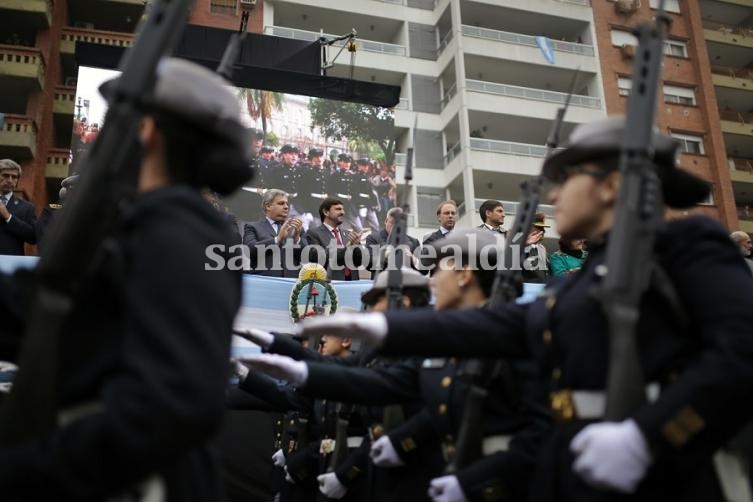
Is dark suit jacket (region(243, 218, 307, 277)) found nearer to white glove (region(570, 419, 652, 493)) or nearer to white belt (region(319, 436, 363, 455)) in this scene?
white belt (region(319, 436, 363, 455))

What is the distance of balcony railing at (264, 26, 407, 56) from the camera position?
1102 inches

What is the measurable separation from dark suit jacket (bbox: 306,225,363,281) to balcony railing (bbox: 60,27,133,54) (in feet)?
63.9

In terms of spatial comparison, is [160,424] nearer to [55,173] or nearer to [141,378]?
[141,378]

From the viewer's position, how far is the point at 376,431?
15.1 ft

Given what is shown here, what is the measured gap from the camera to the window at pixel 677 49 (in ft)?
111

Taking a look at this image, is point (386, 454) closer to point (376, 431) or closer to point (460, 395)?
point (376, 431)

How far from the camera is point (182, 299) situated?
1.61 metres

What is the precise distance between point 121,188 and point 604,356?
1.53 metres

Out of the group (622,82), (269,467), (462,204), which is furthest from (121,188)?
(622,82)

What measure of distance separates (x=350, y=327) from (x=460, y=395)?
1118 mm

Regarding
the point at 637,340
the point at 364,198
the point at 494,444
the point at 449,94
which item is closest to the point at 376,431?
the point at 494,444

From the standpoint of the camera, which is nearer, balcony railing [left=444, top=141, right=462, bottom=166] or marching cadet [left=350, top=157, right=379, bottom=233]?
marching cadet [left=350, top=157, right=379, bottom=233]

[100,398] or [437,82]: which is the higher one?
[437,82]

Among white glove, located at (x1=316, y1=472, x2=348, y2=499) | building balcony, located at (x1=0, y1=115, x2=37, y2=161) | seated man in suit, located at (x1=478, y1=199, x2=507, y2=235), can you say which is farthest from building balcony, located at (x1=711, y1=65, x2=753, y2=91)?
white glove, located at (x1=316, y1=472, x2=348, y2=499)
